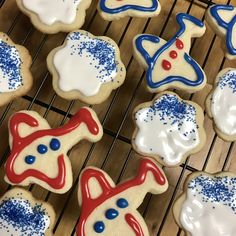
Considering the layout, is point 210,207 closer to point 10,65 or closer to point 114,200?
point 114,200

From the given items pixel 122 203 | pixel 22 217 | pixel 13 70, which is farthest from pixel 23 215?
pixel 13 70

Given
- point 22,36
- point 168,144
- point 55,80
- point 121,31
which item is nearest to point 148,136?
point 168,144

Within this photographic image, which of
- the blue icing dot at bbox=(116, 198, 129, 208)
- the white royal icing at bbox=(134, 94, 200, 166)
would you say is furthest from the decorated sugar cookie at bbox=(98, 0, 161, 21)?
the blue icing dot at bbox=(116, 198, 129, 208)

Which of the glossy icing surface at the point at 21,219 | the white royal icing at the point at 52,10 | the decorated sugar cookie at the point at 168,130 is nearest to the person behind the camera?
the glossy icing surface at the point at 21,219

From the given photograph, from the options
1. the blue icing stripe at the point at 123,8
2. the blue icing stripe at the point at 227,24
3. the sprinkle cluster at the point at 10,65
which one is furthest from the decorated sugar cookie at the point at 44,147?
the blue icing stripe at the point at 227,24

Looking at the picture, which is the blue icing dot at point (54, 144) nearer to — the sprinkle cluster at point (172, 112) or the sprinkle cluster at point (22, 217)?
the sprinkle cluster at point (22, 217)

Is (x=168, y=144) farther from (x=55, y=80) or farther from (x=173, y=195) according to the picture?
(x=55, y=80)

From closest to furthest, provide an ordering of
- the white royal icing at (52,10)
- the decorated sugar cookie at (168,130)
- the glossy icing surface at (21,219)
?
the glossy icing surface at (21,219), the decorated sugar cookie at (168,130), the white royal icing at (52,10)

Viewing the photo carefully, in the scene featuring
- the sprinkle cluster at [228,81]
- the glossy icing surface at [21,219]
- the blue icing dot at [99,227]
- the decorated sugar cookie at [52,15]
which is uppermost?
the sprinkle cluster at [228,81]
